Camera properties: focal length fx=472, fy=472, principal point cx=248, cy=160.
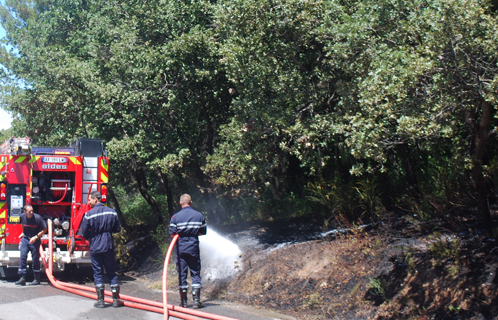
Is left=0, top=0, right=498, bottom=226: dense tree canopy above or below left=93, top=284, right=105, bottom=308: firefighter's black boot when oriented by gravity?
above

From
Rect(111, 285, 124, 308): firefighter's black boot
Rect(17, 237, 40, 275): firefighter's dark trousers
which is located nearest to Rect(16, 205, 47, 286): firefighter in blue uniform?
Rect(17, 237, 40, 275): firefighter's dark trousers

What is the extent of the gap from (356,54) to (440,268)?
13.7ft

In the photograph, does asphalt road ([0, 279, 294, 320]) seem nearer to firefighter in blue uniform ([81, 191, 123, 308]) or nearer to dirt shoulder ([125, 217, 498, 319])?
firefighter in blue uniform ([81, 191, 123, 308])

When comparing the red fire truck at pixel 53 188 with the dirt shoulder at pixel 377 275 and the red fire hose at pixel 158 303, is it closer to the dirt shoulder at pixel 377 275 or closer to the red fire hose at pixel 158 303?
the red fire hose at pixel 158 303

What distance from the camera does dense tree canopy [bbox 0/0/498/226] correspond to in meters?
7.25

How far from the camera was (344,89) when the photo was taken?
947cm

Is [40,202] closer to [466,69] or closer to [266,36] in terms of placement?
[266,36]

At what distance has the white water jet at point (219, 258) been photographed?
10.6m

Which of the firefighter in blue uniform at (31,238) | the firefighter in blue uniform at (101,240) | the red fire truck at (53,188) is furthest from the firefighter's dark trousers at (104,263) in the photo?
the firefighter in blue uniform at (31,238)

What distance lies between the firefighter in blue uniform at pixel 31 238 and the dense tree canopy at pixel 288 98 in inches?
160

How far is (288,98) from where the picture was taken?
1057 centimetres

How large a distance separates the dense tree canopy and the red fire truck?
2.58 meters

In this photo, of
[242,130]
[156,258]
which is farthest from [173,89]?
[156,258]

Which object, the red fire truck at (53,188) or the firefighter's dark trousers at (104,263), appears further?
the red fire truck at (53,188)
